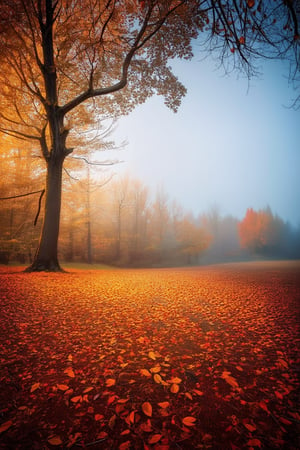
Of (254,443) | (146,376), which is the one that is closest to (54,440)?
(146,376)

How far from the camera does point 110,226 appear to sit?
32.3 meters

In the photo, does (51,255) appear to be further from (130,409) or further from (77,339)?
(130,409)

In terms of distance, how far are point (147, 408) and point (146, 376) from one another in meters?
0.48

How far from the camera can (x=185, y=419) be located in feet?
5.63

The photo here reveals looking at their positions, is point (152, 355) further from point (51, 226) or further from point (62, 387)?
point (51, 226)

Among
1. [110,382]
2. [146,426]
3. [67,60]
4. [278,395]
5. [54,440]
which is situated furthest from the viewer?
[67,60]

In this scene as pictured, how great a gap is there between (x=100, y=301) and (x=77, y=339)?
1753mm

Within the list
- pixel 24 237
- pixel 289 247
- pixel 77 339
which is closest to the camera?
pixel 77 339

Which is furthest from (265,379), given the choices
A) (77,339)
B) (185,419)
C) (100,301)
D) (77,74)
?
(77,74)

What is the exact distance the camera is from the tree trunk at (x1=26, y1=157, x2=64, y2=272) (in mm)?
8328

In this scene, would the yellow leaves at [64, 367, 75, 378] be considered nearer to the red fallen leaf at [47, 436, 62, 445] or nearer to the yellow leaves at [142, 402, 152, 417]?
the red fallen leaf at [47, 436, 62, 445]

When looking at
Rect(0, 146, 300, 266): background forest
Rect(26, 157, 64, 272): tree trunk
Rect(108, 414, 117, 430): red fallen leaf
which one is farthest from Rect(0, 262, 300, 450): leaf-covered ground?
Rect(0, 146, 300, 266): background forest

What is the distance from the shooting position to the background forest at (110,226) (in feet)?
50.4

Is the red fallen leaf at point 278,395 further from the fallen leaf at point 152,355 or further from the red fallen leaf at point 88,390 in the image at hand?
the red fallen leaf at point 88,390
